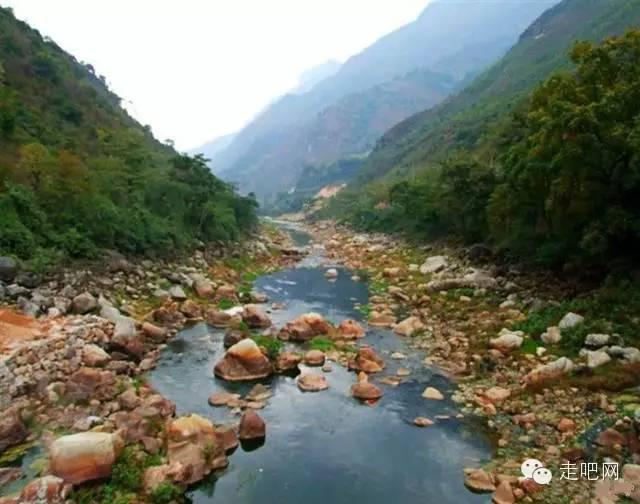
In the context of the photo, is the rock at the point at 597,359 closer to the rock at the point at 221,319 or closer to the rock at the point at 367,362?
the rock at the point at 367,362

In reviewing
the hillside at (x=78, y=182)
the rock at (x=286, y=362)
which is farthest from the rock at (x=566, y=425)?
the hillside at (x=78, y=182)

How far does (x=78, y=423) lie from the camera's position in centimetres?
1011

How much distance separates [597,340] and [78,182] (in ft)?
61.4

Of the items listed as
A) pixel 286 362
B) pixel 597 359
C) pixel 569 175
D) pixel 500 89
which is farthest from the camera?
pixel 500 89

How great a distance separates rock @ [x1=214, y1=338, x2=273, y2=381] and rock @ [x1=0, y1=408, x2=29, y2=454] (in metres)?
5.05

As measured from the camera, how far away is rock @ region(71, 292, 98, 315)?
15.8 metres

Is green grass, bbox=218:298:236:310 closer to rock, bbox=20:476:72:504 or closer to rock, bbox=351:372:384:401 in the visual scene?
rock, bbox=351:372:384:401

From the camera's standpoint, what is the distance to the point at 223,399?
484 inches

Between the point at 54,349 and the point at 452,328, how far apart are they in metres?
12.1

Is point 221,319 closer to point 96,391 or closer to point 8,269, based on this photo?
point 8,269

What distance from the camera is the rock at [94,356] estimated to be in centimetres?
1281

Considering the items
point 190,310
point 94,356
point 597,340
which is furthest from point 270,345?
point 597,340

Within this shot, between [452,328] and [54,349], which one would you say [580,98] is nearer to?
[452,328]

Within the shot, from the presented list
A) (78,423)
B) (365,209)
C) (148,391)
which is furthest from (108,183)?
(365,209)
